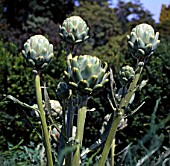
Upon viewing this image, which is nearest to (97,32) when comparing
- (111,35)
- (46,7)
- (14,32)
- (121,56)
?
(111,35)

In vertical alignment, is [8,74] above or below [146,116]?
above

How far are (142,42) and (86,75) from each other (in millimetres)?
264

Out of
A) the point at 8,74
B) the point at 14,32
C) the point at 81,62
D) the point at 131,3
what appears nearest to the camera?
the point at 81,62

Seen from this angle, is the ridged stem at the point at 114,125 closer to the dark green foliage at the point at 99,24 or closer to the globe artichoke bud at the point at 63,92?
the globe artichoke bud at the point at 63,92

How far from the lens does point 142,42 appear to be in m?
1.27

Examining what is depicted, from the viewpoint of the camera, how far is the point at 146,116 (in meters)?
3.62

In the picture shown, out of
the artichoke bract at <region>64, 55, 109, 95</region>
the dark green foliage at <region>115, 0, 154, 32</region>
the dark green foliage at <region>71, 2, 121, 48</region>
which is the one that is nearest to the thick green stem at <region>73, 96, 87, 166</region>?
the artichoke bract at <region>64, 55, 109, 95</region>

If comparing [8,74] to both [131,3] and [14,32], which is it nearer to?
[14,32]

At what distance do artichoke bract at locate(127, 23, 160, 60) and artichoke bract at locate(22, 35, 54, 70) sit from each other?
0.88ft

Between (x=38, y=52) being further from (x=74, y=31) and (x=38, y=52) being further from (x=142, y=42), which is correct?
(x=142, y=42)

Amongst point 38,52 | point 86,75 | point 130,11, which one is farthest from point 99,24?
point 86,75

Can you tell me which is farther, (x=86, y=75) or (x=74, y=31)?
(x=74, y=31)

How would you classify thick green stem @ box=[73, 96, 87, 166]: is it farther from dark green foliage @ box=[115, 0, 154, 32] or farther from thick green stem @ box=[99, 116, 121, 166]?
dark green foliage @ box=[115, 0, 154, 32]

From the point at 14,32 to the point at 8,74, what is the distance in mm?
8417
